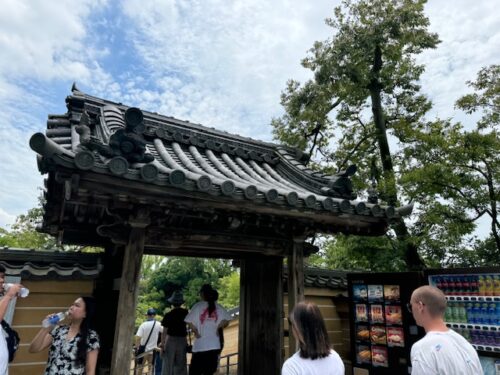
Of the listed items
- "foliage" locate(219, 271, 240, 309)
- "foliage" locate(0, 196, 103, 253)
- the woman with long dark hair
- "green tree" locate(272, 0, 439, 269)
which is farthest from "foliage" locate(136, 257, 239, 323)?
the woman with long dark hair

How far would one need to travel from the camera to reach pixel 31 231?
2108 cm

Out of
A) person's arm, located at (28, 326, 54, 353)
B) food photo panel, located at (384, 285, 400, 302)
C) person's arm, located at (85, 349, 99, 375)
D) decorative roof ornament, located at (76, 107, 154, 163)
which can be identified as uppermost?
decorative roof ornament, located at (76, 107, 154, 163)

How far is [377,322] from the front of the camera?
6363mm

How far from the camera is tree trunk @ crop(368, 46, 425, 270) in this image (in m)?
9.54

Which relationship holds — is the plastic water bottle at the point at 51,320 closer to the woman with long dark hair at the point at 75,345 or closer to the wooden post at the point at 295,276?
the woman with long dark hair at the point at 75,345

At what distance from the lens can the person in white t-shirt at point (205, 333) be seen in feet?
19.6

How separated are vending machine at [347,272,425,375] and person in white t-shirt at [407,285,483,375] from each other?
→ 3.48 meters

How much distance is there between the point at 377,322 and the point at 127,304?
4.52 m

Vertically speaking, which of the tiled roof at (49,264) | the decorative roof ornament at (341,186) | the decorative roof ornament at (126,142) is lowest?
the tiled roof at (49,264)

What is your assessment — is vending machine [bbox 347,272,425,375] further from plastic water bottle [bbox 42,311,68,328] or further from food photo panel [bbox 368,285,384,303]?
plastic water bottle [bbox 42,311,68,328]

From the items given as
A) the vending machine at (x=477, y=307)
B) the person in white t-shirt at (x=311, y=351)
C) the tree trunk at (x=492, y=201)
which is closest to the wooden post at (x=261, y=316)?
the vending machine at (x=477, y=307)

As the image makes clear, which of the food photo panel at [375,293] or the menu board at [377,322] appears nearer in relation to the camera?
the menu board at [377,322]

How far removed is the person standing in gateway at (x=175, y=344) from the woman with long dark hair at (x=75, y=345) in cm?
315

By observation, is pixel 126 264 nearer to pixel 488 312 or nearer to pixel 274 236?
pixel 274 236
